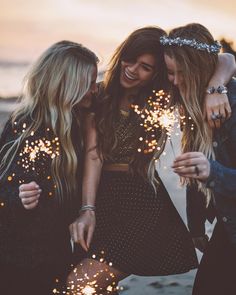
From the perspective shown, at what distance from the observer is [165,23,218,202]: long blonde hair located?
2.71m

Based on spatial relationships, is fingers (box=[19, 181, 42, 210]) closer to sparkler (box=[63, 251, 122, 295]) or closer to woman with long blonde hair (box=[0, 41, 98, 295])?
woman with long blonde hair (box=[0, 41, 98, 295])

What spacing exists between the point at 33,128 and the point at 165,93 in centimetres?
80

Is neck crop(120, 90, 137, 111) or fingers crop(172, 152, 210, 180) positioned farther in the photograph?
neck crop(120, 90, 137, 111)

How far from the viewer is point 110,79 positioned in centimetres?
300

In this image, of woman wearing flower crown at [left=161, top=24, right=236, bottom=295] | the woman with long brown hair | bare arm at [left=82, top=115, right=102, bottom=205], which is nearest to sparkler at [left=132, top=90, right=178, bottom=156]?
the woman with long brown hair

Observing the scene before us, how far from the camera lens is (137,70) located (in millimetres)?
2883

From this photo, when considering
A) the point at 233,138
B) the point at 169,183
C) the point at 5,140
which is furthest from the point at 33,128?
the point at 169,183

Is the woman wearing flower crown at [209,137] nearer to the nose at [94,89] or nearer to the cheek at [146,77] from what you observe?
the cheek at [146,77]

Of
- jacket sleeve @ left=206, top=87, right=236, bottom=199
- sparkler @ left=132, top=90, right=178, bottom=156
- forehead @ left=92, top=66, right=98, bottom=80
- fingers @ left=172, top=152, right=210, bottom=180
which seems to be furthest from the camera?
sparkler @ left=132, top=90, right=178, bottom=156

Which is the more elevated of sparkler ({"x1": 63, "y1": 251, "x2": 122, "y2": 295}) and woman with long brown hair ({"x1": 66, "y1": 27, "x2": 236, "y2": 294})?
woman with long brown hair ({"x1": 66, "y1": 27, "x2": 236, "y2": 294})

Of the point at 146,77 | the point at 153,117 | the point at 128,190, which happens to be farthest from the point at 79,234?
the point at 146,77

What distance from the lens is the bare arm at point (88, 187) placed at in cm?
267

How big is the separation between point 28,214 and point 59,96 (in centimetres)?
60

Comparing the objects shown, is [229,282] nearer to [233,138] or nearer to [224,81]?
[233,138]
